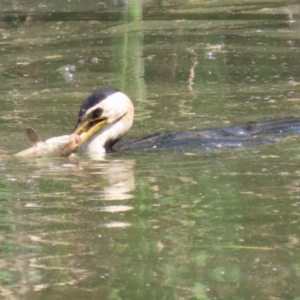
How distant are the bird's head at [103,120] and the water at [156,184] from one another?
1.15 feet

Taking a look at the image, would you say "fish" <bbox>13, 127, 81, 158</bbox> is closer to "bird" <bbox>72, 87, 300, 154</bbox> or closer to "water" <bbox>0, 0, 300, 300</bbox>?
"water" <bbox>0, 0, 300, 300</bbox>

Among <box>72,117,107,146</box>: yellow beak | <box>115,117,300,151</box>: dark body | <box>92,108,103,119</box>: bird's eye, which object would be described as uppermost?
<box>92,108,103,119</box>: bird's eye

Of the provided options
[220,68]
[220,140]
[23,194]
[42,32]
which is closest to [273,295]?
[23,194]

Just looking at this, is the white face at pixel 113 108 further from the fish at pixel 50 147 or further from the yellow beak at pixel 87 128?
the fish at pixel 50 147

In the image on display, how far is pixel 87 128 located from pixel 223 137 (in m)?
0.86

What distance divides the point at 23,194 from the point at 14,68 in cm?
570

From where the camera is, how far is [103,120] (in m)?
6.76

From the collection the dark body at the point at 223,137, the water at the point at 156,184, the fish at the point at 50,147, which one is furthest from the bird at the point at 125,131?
the fish at the point at 50,147

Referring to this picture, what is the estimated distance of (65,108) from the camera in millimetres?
8148

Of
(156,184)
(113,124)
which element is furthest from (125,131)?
(156,184)

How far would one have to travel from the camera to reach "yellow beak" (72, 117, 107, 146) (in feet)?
21.6

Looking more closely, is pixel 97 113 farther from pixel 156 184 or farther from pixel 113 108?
pixel 156 184

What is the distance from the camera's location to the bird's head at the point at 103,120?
21.7 ft

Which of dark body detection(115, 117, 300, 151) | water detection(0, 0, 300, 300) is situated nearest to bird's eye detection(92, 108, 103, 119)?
dark body detection(115, 117, 300, 151)
